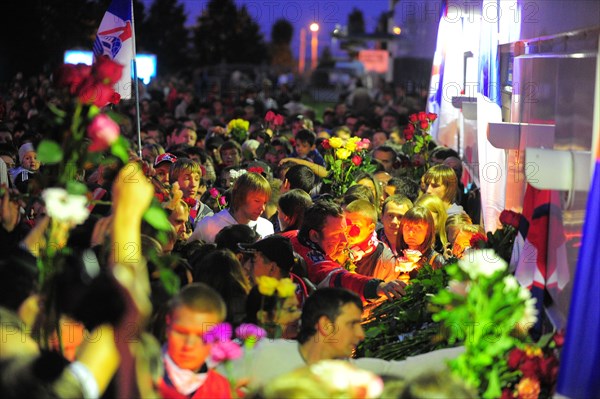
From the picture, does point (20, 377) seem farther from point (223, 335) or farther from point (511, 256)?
point (511, 256)

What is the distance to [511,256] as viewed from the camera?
5.95 m

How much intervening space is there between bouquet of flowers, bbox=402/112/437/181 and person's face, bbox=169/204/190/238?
15.9ft

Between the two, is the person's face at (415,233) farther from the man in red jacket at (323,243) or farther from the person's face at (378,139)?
the person's face at (378,139)

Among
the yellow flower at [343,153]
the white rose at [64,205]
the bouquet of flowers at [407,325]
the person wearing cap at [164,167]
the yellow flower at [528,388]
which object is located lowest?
the bouquet of flowers at [407,325]

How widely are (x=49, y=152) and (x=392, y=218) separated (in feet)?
15.3

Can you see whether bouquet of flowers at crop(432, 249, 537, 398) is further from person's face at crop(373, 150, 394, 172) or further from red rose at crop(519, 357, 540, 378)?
person's face at crop(373, 150, 394, 172)

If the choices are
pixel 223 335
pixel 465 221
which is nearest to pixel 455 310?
pixel 223 335

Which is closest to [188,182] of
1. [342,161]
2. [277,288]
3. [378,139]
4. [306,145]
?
[342,161]

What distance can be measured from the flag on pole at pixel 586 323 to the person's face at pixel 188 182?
5333 mm

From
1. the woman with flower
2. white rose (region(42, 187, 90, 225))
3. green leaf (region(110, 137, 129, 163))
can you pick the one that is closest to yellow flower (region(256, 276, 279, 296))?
green leaf (region(110, 137, 129, 163))

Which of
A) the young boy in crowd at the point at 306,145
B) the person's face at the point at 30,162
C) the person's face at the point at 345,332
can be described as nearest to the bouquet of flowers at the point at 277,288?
the person's face at the point at 345,332

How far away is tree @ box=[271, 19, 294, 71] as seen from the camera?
108m

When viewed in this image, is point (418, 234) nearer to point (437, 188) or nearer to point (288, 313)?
point (437, 188)

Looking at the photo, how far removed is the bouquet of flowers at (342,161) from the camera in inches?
397
